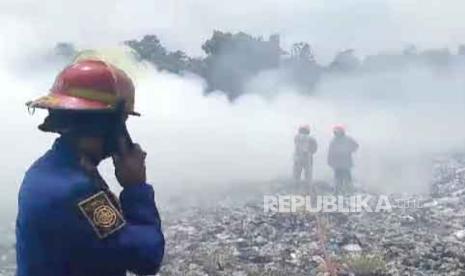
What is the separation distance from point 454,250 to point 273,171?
6482 mm

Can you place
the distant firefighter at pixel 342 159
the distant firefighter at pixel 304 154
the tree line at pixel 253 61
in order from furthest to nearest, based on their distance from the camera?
the tree line at pixel 253 61 → the distant firefighter at pixel 304 154 → the distant firefighter at pixel 342 159

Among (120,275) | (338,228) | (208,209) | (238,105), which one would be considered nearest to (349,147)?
(208,209)

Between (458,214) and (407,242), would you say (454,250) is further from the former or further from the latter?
(458,214)

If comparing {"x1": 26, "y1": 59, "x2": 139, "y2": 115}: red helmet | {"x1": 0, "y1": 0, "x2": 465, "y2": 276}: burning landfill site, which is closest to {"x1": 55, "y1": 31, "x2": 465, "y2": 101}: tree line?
{"x1": 0, "y1": 0, "x2": 465, "y2": 276}: burning landfill site

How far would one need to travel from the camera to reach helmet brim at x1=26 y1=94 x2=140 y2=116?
7.40ft

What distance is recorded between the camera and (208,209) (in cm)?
1084

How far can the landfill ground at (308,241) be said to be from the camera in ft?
23.6

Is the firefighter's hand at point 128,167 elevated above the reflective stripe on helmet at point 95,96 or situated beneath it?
situated beneath

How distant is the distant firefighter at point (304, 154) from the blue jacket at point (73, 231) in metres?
9.68

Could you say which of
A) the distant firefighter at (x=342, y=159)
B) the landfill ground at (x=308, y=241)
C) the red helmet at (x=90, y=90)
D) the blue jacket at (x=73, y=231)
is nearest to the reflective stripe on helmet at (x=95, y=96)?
the red helmet at (x=90, y=90)

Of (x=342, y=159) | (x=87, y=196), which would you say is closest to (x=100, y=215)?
(x=87, y=196)

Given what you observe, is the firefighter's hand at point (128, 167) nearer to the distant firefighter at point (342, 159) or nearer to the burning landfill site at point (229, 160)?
the burning landfill site at point (229, 160)

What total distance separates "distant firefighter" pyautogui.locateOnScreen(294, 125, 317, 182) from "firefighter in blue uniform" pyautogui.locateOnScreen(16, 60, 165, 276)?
964cm

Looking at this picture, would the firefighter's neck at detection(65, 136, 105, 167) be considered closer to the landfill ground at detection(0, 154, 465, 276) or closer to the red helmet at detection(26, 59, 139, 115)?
the red helmet at detection(26, 59, 139, 115)
